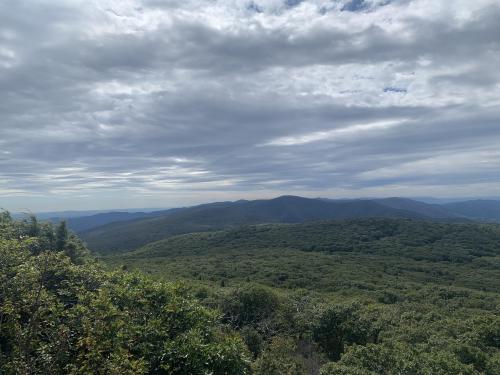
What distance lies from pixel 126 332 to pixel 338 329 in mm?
21700

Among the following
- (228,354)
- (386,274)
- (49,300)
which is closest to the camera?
(49,300)

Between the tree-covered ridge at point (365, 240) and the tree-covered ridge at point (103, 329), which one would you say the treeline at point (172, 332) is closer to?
the tree-covered ridge at point (103, 329)

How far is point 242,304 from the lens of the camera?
35219 millimetres

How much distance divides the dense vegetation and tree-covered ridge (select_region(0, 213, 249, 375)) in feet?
19.3

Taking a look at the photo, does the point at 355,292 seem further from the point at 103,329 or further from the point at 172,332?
the point at 103,329

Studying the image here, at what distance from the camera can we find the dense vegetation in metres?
20.7

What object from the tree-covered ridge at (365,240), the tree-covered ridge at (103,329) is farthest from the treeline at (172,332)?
the tree-covered ridge at (365,240)

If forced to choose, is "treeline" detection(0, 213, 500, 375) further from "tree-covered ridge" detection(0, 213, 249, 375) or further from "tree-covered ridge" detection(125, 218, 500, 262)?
"tree-covered ridge" detection(125, 218, 500, 262)

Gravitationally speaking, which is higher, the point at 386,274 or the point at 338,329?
the point at 338,329

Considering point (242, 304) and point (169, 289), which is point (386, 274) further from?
point (169, 289)

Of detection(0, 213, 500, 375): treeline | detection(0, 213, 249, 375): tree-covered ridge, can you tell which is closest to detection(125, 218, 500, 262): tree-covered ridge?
detection(0, 213, 500, 375): treeline

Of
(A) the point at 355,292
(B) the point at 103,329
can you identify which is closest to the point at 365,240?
(A) the point at 355,292

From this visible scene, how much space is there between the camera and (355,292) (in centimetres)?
5909

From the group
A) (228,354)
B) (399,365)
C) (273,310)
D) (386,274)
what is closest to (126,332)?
(228,354)
